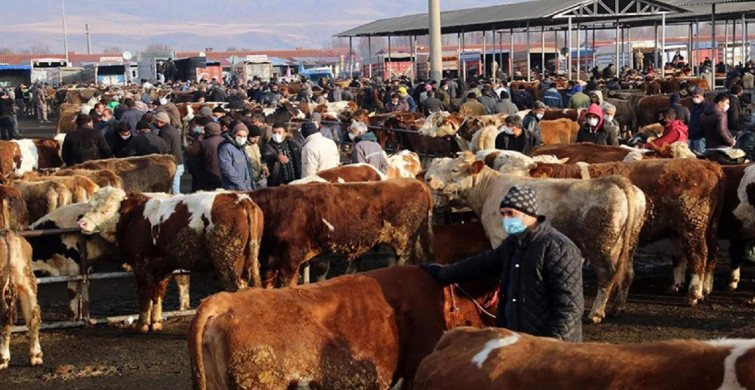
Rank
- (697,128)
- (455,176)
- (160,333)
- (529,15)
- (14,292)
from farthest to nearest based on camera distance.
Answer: (529,15)
(697,128)
(455,176)
(160,333)
(14,292)

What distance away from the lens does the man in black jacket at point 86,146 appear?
622 inches

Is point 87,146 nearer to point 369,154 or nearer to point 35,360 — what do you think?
point 369,154

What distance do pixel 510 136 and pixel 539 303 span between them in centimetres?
928

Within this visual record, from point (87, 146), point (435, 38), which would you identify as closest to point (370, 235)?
point (87, 146)

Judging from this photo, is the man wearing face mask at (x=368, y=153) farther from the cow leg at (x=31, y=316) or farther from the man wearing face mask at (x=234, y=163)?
the cow leg at (x=31, y=316)

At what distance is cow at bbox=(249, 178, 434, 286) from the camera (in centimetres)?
992

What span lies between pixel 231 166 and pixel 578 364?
8304 millimetres

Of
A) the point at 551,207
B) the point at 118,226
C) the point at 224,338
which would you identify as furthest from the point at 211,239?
the point at 224,338

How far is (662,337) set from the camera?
9008 mm

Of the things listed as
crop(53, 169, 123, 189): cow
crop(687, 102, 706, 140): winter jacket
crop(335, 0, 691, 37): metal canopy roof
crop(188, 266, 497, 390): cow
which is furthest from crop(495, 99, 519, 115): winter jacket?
crop(188, 266, 497, 390): cow

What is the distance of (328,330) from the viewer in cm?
570

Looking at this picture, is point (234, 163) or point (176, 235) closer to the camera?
point (176, 235)

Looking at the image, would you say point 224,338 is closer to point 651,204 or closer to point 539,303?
point 539,303

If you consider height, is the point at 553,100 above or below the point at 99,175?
above
